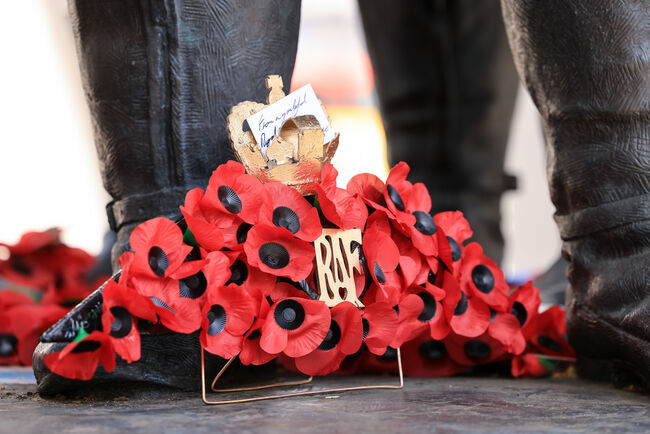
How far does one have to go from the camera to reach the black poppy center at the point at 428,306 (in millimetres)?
883

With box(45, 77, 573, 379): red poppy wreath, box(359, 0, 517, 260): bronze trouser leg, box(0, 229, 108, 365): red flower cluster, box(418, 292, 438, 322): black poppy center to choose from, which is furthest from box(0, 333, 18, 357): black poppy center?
box(359, 0, 517, 260): bronze trouser leg

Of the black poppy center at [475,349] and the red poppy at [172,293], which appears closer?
the red poppy at [172,293]

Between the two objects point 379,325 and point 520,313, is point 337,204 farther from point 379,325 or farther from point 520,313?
point 520,313

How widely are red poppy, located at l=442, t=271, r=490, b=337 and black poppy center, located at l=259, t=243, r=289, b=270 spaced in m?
0.22

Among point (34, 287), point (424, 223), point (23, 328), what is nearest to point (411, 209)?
point (424, 223)

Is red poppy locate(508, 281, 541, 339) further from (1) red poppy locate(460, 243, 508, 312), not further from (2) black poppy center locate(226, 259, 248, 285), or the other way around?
(2) black poppy center locate(226, 259, 248, 285)

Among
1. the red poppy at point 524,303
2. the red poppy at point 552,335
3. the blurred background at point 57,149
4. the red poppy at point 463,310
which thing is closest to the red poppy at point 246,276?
the red poppy at point 463,310

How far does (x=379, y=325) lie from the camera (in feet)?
2.67

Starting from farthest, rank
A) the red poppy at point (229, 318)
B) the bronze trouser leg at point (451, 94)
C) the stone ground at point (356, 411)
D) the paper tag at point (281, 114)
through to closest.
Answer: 1. the bronze trouser leg at point (451, 94)
2. the paper tag at point (281, 114)
3. the red poppy at point (229, 318)
4. the stone ground at point (356, 411)

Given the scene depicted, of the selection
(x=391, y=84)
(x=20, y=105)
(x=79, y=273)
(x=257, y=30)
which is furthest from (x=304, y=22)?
(x=257, y=30)

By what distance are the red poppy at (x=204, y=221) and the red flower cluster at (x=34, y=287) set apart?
1.39ft

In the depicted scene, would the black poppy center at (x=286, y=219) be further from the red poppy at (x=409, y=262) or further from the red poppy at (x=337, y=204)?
the red poppy at (x=409, y=262)

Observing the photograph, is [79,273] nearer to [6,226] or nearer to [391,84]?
[391,84]

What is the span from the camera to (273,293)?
784mm
